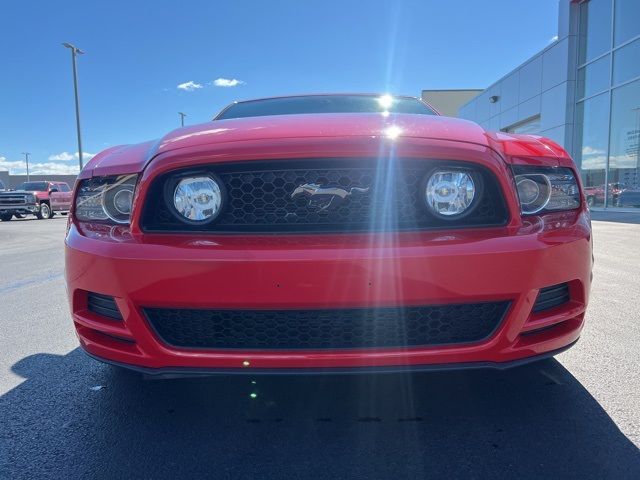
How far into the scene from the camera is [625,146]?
48.6 feet

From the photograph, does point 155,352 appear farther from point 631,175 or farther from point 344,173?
point 631,175

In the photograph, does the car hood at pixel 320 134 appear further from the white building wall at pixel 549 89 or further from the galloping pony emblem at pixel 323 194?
the white building wall at pixel 549 89

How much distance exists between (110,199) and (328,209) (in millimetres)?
863

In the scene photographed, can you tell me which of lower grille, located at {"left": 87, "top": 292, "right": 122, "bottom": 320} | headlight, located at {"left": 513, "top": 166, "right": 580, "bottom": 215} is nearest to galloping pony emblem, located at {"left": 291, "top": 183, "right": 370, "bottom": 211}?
headlight, located at {"left": 513, "top": 166, "right": 580, "bottom": 215}

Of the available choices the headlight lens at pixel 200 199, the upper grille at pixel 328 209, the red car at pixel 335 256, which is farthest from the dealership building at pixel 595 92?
the headlight lens at pixel 200 199

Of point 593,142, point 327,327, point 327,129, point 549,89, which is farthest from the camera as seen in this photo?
point 549,89

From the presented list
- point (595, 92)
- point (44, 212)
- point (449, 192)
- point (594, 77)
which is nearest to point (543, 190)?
point (449, 192)

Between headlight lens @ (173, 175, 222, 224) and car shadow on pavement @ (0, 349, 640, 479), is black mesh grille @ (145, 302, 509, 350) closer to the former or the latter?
car shadow on pavement @ (0, 349, 640, 479)

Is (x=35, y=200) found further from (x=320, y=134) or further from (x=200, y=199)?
(x=320, y=134)

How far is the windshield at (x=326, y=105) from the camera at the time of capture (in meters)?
3.13

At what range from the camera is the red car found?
1.48 metres

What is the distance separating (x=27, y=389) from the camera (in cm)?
223

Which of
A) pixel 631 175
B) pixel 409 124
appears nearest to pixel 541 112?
pixel 631 175

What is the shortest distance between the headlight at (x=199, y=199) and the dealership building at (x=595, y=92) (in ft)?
53.0
